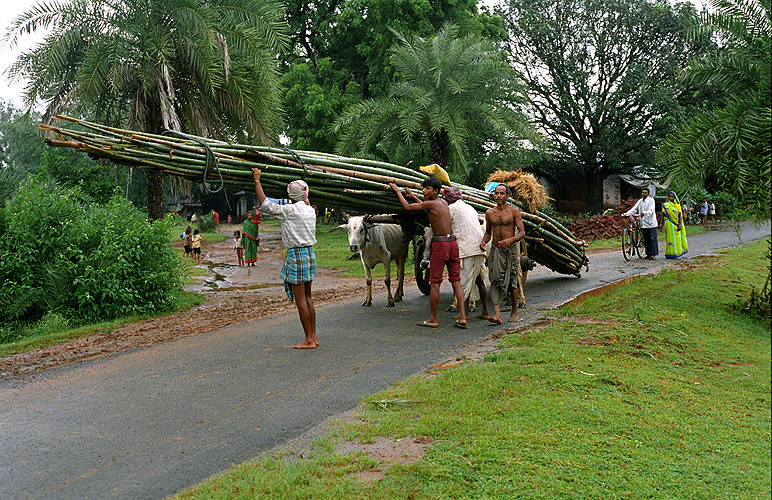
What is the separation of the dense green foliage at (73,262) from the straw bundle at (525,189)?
6600 mm

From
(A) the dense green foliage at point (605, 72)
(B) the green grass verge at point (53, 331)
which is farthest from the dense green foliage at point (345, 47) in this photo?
(B) the green grass verge at point (53, 331)

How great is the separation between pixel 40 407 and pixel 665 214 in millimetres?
15076

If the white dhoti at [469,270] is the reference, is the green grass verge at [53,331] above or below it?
below

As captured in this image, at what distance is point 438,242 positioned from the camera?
895cm

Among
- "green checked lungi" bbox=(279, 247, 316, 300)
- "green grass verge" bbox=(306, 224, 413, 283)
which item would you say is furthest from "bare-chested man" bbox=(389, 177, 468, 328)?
"green grass verge" bbox=(306, 224, 413, 283)

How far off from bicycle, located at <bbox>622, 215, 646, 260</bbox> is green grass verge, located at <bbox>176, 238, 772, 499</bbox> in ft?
32.9

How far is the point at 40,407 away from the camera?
19.3 ft

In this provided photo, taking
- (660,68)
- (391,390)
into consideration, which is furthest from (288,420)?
(660,68)

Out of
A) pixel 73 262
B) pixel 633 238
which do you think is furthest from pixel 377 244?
pixel 633 238

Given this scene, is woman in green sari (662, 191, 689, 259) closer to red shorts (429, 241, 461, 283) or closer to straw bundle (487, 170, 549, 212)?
straw bundle (487, 170, 549, 212)

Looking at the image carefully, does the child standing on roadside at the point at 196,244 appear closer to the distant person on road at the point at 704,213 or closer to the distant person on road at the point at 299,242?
the distant person on road at the point at 299,242

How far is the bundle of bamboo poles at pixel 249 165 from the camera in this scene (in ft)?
21.6

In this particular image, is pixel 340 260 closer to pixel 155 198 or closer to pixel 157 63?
pixel 155 198

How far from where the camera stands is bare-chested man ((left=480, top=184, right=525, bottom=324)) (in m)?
9.15
